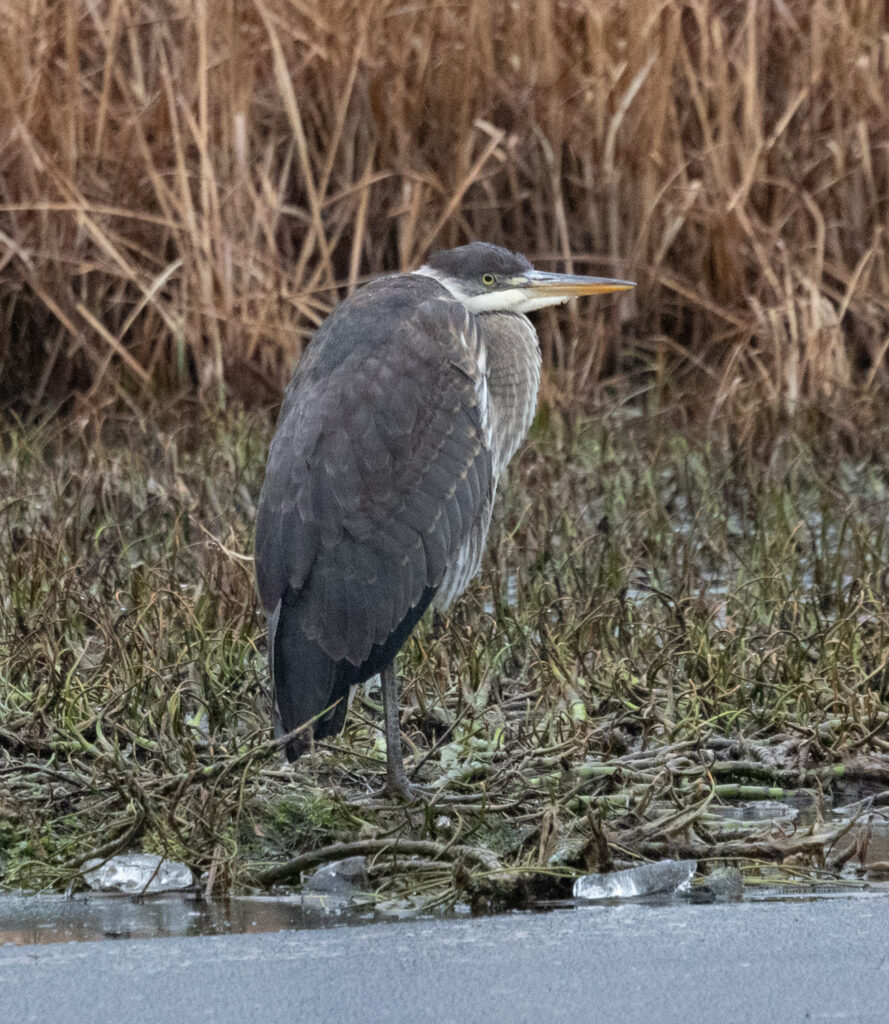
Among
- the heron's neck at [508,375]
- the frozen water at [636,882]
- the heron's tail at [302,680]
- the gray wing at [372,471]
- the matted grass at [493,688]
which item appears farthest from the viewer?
the heron's neck at [508,375]

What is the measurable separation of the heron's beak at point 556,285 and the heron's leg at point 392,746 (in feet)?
4.09

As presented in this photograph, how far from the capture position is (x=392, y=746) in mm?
3744

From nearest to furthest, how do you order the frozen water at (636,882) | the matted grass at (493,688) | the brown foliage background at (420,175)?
the frozen water at (636,882)
the matted grass at (493,688)
the brown foliage background at (420,175)

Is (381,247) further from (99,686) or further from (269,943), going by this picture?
(269,943)

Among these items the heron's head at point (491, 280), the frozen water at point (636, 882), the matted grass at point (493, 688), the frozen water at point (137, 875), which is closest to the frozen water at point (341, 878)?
the matted grass at point (493, 688)

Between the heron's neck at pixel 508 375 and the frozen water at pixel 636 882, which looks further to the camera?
the heron's neck at pixel 508 375

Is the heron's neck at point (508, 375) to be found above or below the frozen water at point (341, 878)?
above

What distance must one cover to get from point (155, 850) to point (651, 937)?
0.94 meters

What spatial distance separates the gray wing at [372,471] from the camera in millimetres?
3826

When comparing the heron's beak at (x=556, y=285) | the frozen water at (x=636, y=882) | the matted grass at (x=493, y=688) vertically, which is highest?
the heron's beak at (x=556, y=285)

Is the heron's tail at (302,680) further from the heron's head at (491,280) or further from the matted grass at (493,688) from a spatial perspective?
the heron's head at (491,280)

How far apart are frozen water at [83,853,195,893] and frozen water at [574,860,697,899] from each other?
2.24ft

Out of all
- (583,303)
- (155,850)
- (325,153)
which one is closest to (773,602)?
(155,850)

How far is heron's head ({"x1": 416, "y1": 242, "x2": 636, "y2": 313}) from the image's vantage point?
15.4 ft
